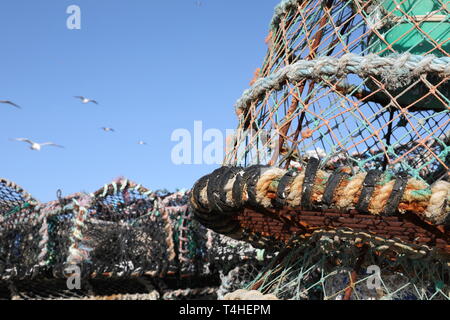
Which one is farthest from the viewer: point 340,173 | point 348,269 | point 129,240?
point 129,240

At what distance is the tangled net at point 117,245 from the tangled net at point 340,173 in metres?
2.38

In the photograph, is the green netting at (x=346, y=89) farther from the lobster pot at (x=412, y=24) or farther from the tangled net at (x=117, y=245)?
the tangled net at (x=117, y=245)

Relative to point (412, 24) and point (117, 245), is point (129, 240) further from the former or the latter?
point (412, 24)

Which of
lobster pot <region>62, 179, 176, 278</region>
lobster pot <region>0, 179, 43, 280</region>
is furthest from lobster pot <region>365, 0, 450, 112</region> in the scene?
lobster pot <region>0, 179, 43, 280</region>

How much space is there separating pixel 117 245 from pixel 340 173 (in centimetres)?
408

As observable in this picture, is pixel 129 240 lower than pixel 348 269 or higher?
higher

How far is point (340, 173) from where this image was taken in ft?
7.01

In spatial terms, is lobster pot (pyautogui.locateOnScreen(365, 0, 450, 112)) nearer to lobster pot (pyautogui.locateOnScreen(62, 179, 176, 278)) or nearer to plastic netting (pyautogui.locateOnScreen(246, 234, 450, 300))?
plastic netting (pyautogui.locateOnScreen(246, 234, 450, 300))

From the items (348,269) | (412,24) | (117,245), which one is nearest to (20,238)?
(117,245)

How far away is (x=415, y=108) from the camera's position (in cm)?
357

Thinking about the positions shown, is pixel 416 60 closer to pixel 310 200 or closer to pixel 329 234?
pixel 310 200

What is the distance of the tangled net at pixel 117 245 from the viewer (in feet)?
18.1
